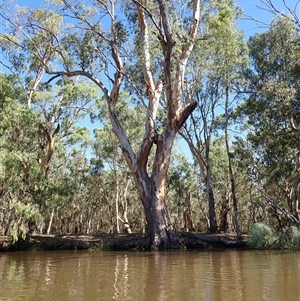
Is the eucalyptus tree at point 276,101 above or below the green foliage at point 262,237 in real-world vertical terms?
above

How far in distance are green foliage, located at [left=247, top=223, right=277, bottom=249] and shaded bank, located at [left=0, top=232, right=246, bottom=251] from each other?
4.80 ft

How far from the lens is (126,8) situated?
15.5 metres

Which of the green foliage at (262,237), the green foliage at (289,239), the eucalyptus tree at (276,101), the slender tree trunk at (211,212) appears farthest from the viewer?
the slender tree trunk at (211,212)

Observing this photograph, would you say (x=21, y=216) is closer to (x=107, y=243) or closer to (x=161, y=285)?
(x=107, y=243)

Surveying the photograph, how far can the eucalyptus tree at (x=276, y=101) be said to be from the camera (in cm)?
1559

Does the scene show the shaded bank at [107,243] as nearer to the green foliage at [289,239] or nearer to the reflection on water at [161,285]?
the green foliage at [289,239]

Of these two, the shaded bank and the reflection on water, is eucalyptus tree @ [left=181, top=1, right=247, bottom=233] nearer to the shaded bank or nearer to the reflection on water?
the shaded bank

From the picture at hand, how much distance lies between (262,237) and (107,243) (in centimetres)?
558

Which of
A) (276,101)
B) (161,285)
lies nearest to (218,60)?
(276,101)

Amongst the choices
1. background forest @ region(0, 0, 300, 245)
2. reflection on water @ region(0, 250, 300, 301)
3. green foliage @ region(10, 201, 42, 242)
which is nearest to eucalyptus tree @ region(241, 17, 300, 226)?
background forest @ region(0, 0, 300, 245)

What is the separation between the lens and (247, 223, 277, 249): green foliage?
42.0 ft

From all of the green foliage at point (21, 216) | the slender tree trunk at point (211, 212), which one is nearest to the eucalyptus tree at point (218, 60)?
the slender tree trunk at point (211, 212)

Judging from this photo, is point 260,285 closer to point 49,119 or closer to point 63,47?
point 63,47

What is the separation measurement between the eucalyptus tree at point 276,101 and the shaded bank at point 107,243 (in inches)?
114
